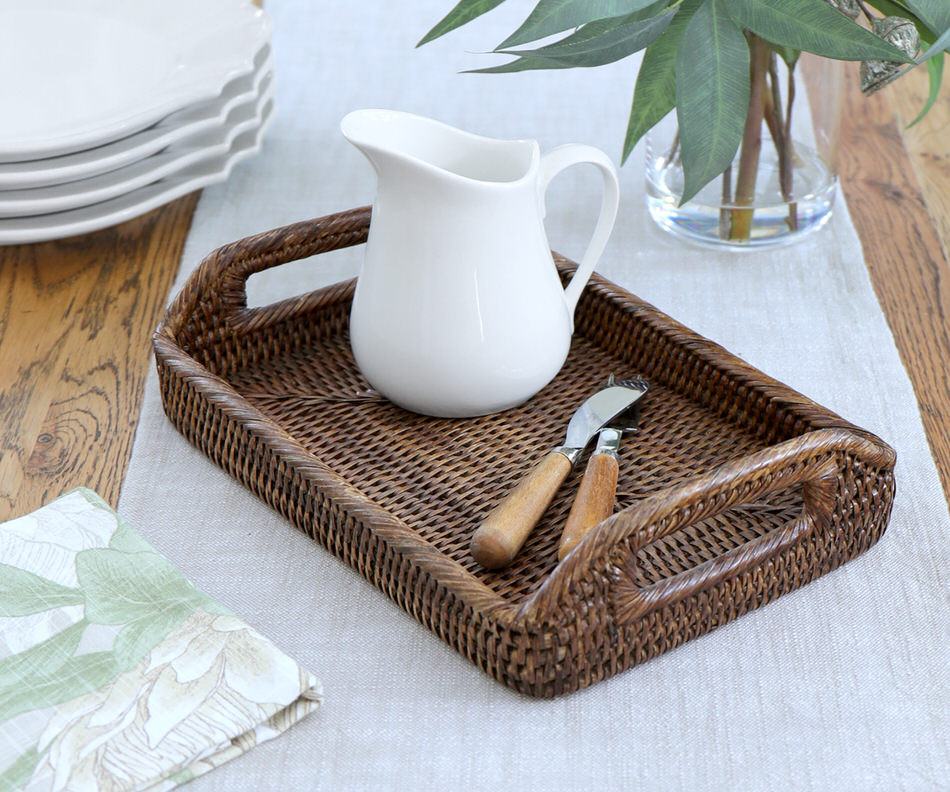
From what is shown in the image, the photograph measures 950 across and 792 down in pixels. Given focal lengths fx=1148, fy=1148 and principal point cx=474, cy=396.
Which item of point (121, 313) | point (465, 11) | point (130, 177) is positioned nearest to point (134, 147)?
point (130, 177)

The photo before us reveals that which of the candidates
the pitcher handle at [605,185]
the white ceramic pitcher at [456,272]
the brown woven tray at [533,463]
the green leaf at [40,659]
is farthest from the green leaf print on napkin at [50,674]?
the pitcher handle at [605,185]

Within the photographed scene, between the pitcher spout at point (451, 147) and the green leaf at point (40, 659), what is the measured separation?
321 millimetres

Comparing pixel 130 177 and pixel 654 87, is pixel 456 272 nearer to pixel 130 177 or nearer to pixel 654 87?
pixel 654 87

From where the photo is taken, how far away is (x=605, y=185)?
0.73 meters

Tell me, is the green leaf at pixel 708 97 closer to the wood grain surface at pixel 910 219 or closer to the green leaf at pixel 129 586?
the wood grain surface at pixel 910 219

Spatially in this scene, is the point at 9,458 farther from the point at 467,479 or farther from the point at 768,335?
the point at 768,335

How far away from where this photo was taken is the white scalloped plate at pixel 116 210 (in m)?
0.90

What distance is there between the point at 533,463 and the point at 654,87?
0.32 m

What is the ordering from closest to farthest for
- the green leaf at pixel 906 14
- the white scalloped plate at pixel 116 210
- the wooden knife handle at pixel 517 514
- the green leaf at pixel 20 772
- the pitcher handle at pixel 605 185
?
the green leaf at pixel 20 772 → the wooden knife handle at pixel 517 514 → the pitcher handle at pixel 605 185 → the green leaf at pixel 906 14 → the white scalloped plate at pixel 116 210

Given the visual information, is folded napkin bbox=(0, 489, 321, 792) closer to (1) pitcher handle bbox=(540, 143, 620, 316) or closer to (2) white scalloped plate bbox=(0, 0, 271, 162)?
(1) pitcher handle bbox=(540, 143, 620, 316)

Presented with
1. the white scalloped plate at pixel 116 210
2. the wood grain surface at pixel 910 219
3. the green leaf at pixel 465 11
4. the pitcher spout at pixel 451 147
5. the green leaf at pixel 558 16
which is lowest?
the wood grain surface at pixel 910 219

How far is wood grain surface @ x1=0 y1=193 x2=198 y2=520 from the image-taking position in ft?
2.42

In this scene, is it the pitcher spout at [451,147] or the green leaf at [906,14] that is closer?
the pitcher spout at [451,147]

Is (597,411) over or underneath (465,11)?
underneath
